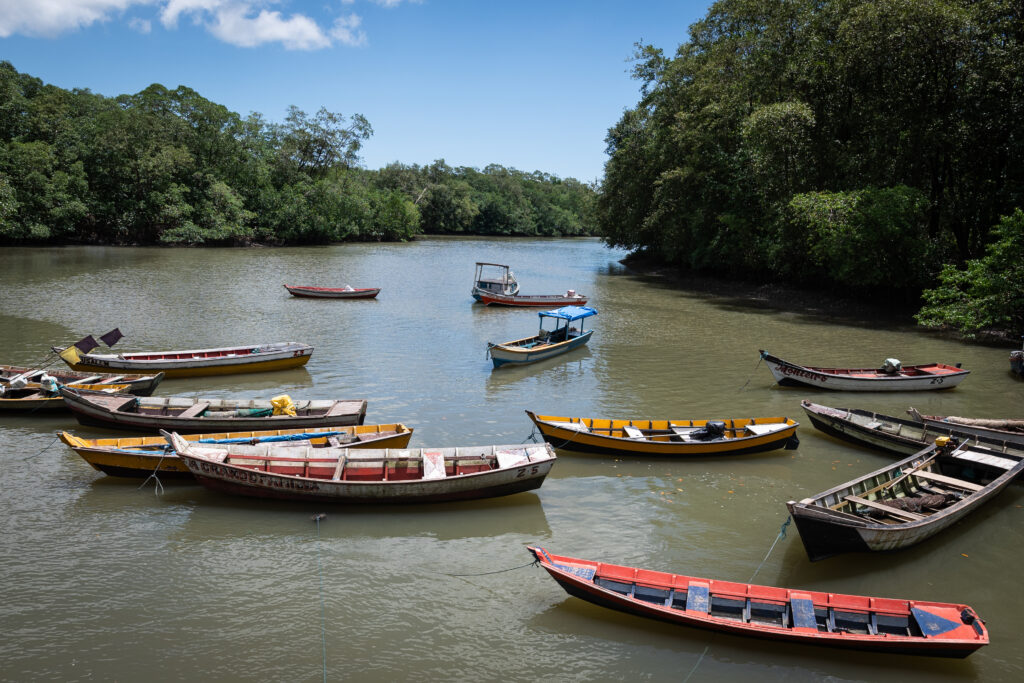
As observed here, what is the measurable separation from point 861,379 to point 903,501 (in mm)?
9545

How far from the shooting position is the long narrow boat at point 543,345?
2403 centimetres

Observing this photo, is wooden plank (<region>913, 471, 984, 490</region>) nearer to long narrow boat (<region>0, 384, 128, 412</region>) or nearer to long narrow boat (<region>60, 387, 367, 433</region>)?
long narrow boat (<region>60, 387, 367, 433</region>)

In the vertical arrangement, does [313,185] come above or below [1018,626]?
above

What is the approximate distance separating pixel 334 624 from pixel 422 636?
1323 mm

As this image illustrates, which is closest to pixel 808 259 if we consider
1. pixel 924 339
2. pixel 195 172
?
pixel 924 339

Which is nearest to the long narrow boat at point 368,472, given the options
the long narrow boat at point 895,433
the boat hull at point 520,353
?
the long narrow boat at point 895,433

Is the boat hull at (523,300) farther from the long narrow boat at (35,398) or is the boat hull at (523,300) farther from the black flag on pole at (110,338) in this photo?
the long narrow boat at (35,398)

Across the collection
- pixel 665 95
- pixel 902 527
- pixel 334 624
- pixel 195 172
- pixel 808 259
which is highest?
pixel 665 95

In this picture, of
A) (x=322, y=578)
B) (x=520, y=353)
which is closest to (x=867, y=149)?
(x=520, y=353)

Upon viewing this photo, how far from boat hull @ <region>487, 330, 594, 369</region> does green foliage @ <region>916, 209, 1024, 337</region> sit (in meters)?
16.0

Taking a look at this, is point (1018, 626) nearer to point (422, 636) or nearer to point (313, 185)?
point (422, 636)

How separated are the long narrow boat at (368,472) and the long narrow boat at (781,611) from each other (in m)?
3.41

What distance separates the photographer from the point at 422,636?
30.7 feet

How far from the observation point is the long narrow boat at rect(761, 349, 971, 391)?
68.5 ft
